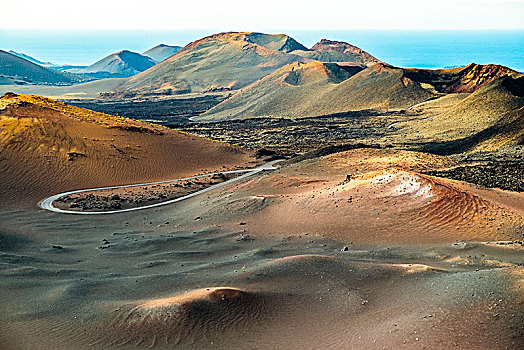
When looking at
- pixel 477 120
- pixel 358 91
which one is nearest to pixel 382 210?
pixel 477 120

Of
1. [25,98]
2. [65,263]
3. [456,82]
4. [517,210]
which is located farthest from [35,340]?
[456,82]

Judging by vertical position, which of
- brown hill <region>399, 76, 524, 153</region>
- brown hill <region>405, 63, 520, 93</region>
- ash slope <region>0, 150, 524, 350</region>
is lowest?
ash slope <region>0, 150, 524, 350</region>

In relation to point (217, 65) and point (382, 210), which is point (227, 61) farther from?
point (382, 210)

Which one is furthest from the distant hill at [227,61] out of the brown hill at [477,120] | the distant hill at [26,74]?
the brown hill at [477,120]

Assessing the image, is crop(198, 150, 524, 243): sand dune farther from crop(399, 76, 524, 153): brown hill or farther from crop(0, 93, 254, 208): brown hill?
crop(399, 76, 524, 153): brown hill

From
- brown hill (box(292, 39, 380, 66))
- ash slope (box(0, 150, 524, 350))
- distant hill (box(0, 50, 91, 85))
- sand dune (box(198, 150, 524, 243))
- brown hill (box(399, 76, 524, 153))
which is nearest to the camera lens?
ash slope (box(0, 150, 524, 350))

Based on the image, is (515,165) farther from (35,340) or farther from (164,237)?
(35,340)

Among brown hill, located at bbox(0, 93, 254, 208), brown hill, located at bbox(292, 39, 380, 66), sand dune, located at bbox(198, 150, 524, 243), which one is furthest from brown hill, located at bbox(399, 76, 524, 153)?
brown hill, located at bbox(292, 39, 380, 66)
